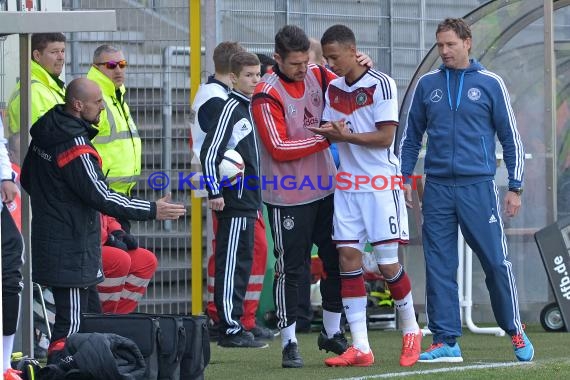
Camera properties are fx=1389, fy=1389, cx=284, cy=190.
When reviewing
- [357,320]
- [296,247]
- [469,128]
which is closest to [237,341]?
[296,247]

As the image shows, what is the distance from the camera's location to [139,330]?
290 inches

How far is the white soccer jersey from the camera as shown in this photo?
8.55 m

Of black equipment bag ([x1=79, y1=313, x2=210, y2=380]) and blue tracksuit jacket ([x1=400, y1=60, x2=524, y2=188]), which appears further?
blue tracksuit jacket ([x1=400, y1=60, x2=524, y2=188])

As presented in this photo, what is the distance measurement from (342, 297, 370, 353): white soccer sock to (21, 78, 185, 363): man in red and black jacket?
4.36 ft

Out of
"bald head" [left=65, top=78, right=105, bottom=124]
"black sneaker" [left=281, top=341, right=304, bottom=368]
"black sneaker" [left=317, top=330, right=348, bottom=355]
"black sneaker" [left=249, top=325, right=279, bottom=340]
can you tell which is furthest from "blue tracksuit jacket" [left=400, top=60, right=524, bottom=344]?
"black sneaker" [left=249, top=325, right=279, bottom=340]

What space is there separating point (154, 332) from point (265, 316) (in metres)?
4.86

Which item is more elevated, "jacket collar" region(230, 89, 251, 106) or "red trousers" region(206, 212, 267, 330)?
"jacket collar" region(230, 89, 251, 106)

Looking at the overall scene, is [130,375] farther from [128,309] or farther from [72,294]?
[128,309]

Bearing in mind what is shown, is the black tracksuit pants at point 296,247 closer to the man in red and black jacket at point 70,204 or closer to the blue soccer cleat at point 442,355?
the blue soccer cleat at point 442,355

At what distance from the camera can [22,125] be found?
344 inches

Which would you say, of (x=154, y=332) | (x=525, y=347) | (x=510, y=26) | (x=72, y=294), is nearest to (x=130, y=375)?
(x=154, y=332)

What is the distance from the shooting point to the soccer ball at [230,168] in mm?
9680

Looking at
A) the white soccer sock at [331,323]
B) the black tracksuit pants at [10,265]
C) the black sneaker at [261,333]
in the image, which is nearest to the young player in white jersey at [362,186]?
the white soccer sock at [331,323]

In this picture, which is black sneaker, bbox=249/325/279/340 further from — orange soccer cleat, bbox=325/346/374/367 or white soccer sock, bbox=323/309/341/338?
orange soccer cleat, bbox=325/346/374/367
